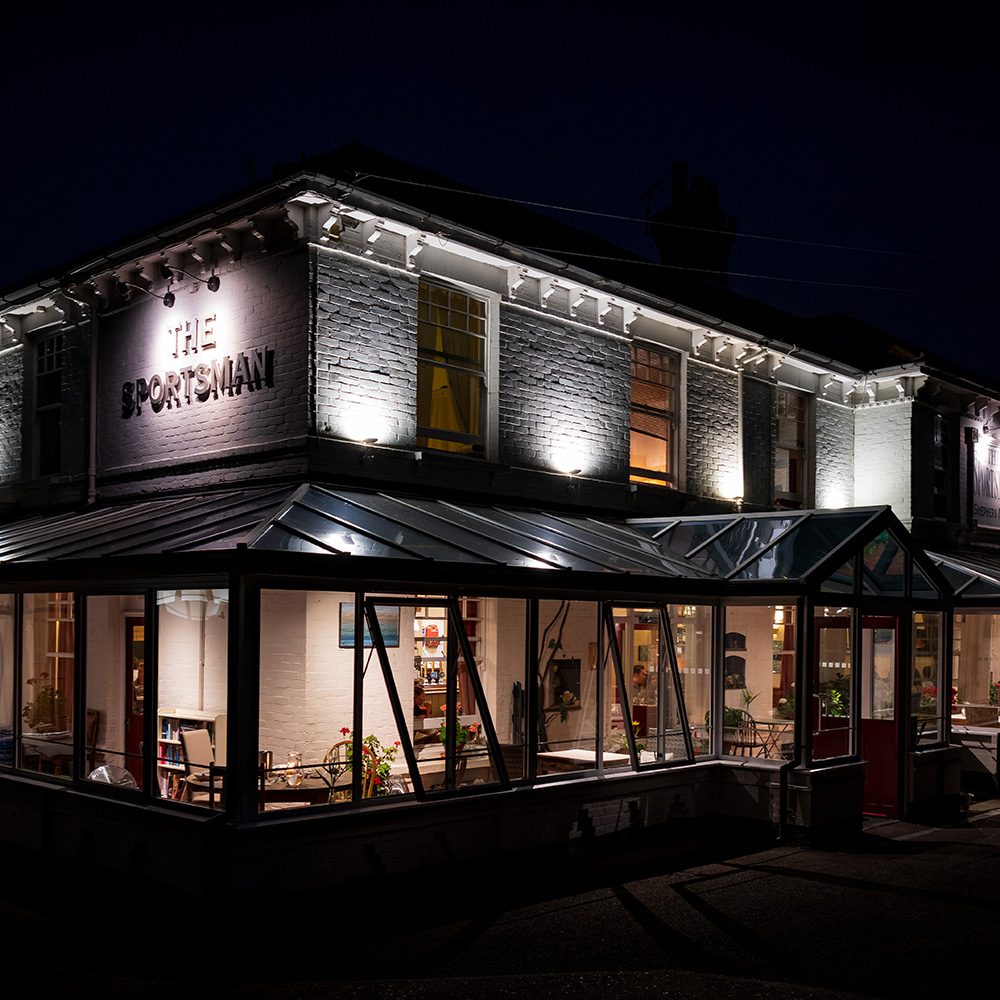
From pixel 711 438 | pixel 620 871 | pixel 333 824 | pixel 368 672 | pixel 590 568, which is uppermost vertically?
pixel 711 438

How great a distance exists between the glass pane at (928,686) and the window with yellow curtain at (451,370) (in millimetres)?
6387

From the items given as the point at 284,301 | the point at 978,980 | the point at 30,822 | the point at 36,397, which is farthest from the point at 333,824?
the point at 36,397

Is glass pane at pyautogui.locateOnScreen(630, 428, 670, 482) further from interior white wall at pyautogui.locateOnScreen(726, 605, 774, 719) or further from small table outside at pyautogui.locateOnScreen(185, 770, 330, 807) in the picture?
small table outside at pyautogui.locateOnScreen(185, 770, 330, 807)

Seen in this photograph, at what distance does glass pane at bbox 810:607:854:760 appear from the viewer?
40.6 feet

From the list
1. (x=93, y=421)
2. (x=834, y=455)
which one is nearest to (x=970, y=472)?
(x=834, y=455)

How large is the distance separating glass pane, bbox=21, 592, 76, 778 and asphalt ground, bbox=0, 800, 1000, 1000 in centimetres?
108

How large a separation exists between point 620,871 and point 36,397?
1034 cm

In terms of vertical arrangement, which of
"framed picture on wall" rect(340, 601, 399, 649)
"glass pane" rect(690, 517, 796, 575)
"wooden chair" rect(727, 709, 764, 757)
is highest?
"glass pane" rect(690, 517, 796, 575)

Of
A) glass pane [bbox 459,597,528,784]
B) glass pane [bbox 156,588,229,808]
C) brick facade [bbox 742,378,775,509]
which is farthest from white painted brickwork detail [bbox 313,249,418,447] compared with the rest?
brick facade [bbox 742,378,775,509]

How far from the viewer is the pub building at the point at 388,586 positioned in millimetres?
9523

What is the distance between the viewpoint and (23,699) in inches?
468

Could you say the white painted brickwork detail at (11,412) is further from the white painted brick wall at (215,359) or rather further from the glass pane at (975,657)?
the glass pane at (975,657)

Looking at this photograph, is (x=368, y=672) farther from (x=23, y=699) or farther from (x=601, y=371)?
(x=601, y=371)

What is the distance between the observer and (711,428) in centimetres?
1630
